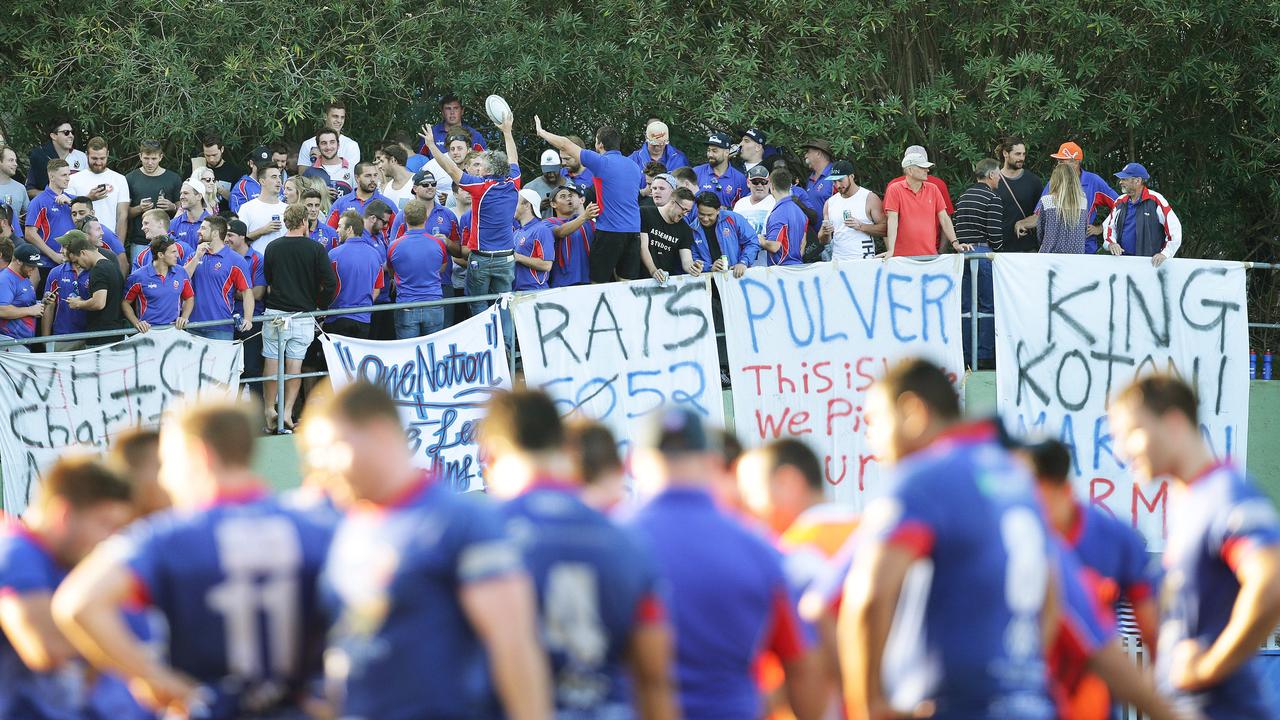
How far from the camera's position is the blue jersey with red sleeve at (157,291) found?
14125mm

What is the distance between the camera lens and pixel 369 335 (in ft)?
49.4

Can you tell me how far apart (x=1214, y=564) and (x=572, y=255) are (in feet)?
32.3

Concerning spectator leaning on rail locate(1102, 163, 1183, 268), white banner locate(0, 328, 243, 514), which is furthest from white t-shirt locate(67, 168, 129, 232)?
spectator leaning on rail locate(1102, 163, 1183, 268)

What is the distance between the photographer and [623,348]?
14664 millimetres

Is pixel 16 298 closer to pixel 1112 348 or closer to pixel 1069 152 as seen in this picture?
pixel 1112 348

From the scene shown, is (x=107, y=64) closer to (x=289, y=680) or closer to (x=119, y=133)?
(x=119, y=133)

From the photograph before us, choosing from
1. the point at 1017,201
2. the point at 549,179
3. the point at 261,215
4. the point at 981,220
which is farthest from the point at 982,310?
the point at 261,215

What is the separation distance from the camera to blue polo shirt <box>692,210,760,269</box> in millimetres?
15172

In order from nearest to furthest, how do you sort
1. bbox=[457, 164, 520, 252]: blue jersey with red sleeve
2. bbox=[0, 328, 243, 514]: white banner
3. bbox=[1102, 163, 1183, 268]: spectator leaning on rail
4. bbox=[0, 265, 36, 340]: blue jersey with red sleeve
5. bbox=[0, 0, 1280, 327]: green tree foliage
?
bbox=[0, 328, 243, 514]: white banner
bbox=[0, 265, 36, 340]: blue jersey with red sleeve
bbox=[457, 164, 520, 252]: blue jersey with red sleeve
bbox=[1102, 163, 1183, 268]: spectator leaning on rail
bbox=[0, 0, 1280, 327]: green tree foliage

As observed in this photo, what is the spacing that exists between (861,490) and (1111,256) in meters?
2.87

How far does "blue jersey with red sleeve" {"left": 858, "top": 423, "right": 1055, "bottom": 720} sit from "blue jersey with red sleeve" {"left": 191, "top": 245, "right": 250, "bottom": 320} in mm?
10155

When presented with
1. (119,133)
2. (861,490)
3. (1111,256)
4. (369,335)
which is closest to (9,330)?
(369,335)

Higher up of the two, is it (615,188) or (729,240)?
(615,188)

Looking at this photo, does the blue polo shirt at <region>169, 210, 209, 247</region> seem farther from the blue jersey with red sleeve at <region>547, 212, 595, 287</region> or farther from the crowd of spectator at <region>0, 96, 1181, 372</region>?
the blue jersey with red sleeve at <region>547, 212, 595, 287</region>
